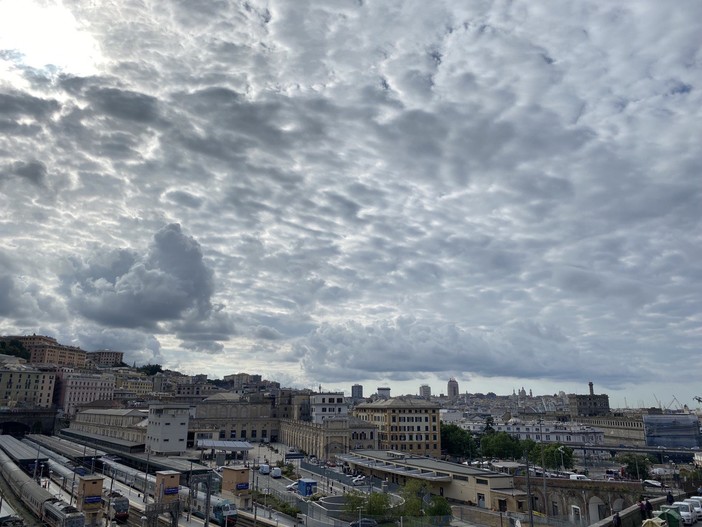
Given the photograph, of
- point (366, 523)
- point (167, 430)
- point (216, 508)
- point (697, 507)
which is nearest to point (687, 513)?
point (697, 507)

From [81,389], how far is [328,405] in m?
99.1

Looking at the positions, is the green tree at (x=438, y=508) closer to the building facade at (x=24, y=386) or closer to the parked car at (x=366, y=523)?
the parked car at (x=366, y=523)

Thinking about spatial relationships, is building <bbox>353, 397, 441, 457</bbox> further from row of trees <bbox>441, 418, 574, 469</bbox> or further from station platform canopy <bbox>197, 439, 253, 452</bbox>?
station platform canopy <bbox>197, 439, 253, 452</bbox>

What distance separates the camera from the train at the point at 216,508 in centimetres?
5150

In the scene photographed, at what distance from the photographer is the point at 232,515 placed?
5166cm

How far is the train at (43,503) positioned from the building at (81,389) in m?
111

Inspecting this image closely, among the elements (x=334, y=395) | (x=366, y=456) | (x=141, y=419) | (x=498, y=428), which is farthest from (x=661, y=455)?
(x=141, y=419)

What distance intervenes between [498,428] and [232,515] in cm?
13194

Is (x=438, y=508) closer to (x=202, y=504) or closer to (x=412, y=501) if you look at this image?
(x=412, y=501)

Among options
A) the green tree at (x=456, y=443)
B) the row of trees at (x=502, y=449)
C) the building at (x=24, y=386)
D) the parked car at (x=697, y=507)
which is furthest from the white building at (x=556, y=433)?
the building at (x=24, y=386)

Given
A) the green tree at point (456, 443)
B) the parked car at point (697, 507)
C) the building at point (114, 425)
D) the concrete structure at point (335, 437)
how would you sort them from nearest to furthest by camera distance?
the parked car at point (697, 507) < the concrete structure at point (335, 437) < the building at point (114, 425) < the green tree at point (456, 443)

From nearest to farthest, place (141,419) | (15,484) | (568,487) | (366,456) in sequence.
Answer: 1. (568,487)
2. (15,484)
3. (366,456)
4. (141,419)

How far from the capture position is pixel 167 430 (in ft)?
330

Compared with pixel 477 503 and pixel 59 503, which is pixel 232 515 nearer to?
pixel 59 503
